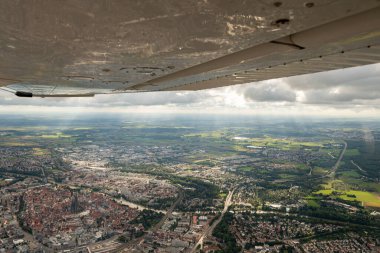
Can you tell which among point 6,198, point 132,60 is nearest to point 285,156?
point 6,198

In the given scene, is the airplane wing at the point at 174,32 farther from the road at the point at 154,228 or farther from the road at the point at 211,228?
the road at the point at 154,228

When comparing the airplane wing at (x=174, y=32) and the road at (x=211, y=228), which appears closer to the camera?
the airplane wing at (x=174, y=32)

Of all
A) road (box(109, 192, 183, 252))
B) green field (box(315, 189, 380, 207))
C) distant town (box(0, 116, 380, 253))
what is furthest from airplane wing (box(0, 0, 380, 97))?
green field (box(315, 189, 380, 207))

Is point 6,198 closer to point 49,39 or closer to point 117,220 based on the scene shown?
point 117,220

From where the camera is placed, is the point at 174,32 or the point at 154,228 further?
the point at 154,228

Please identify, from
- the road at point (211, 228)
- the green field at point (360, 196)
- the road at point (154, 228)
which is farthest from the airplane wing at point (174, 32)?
the green field at point (360, 196)

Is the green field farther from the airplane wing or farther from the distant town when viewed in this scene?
the airplane wing

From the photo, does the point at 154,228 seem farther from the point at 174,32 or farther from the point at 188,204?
the point at 174,32

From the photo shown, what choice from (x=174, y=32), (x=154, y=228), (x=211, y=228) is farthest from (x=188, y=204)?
(x=174, y=32)
